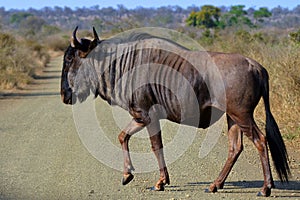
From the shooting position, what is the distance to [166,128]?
1368 cm

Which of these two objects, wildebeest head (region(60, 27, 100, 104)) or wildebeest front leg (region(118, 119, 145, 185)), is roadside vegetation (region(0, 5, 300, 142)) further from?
wildebeest head (region(60, 27, 100, 104))

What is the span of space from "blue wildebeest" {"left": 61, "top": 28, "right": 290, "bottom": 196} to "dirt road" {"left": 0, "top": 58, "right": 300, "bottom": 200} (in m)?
0.27

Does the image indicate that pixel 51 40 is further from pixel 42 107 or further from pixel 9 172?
pixel 9 172

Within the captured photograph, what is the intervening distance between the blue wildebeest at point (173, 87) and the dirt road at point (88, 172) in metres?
0.27

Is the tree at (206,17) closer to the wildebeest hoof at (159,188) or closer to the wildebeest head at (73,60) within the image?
the wildebeest head at (73,60)

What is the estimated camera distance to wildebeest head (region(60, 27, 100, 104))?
27.6ft

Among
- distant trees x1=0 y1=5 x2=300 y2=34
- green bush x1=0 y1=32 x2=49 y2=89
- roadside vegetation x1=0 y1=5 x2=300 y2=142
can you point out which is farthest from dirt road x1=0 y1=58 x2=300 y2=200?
green bush x1=0 y1=32 x2=49 y2=89

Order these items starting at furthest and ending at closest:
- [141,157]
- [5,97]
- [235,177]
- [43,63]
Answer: [43,63] → [5,97] → [141,157] → [235,177]

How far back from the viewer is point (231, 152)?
8.14 metres

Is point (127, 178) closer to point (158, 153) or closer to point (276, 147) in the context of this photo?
point (158, 153)

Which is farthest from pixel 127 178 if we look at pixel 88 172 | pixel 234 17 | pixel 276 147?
pixel 234 17

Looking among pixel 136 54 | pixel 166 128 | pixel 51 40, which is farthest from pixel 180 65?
pixel 51 40

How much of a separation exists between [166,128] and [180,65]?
578 cm

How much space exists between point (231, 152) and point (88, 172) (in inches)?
89.0
